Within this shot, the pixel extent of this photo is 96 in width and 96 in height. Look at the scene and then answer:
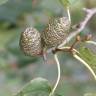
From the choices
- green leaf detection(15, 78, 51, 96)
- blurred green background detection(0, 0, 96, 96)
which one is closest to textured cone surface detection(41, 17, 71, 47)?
green leaf detection(15, 78, 51, 96)

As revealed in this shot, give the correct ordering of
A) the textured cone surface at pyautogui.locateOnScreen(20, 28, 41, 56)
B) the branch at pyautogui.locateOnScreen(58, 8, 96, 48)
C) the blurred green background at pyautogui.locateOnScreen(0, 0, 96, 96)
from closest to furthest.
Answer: the textured cone surface at pyautogui.locateOnScreen(20, 28, 41, 56), the branch at pyautogui.locateOnScreen(58, 8, 96, 48), the blurred green background at pyautogui.locateOnScreen(0, 0, 96, 96)

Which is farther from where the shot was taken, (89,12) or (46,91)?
(89,12)

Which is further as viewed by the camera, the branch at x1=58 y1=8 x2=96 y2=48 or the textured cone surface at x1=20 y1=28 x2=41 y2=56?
the branch at x1=58 y1=8 x2=96 y2=48

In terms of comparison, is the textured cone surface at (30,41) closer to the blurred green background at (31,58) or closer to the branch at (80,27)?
the branch at (80,27)

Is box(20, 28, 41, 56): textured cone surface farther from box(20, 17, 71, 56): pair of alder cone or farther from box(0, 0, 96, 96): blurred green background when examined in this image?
box(0, 0, 96, 96): blurred green background

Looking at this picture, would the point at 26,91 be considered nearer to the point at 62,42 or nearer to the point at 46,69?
the point at 62,42

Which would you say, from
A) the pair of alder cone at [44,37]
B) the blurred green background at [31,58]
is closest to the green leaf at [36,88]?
the pair of alder cone at [44,37]

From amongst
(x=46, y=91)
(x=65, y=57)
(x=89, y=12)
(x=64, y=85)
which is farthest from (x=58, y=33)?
(x=64, y=85)
